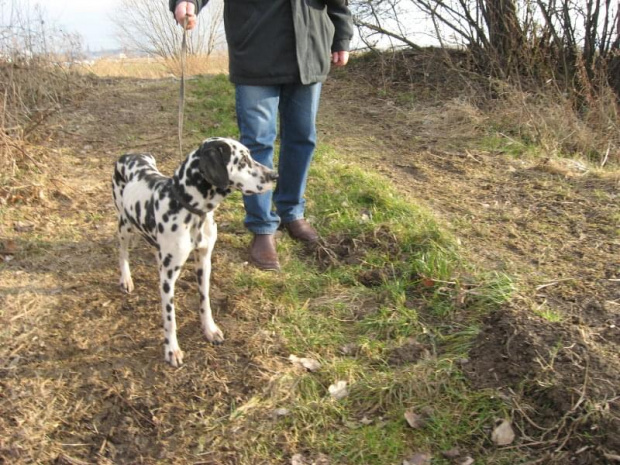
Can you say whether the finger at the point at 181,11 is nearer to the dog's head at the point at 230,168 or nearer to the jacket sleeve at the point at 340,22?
the dog's head at the point at 230,168

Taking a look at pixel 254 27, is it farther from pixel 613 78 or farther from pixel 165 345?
pixel 613 78

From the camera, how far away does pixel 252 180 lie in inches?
111

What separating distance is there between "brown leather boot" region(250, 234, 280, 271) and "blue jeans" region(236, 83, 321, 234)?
0.05m

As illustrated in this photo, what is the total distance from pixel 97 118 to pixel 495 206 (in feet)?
17.0

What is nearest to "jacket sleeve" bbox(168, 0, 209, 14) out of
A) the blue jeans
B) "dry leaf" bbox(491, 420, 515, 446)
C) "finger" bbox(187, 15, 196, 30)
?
"finger" bbox(187, 15, 196, 30)

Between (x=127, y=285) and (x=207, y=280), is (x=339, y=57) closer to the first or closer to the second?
(x=207, y=280)

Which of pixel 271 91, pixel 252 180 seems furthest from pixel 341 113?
pixel 252 180

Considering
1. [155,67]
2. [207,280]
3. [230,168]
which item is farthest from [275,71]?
[155,67]

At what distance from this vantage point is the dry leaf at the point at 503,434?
8.09 ft

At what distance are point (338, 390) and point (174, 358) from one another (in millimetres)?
907

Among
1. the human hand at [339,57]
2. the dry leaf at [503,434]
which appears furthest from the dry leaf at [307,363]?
the human hand at [339,57]

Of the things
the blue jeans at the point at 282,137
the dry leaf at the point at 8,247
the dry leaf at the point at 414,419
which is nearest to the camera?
the dry leaf at the point at 414,419

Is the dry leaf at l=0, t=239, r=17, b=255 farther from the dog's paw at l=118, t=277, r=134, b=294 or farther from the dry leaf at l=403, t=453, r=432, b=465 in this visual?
the dry leaf at l=403, t=453, r=432, b=465

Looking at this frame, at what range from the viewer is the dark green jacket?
11.5ft
